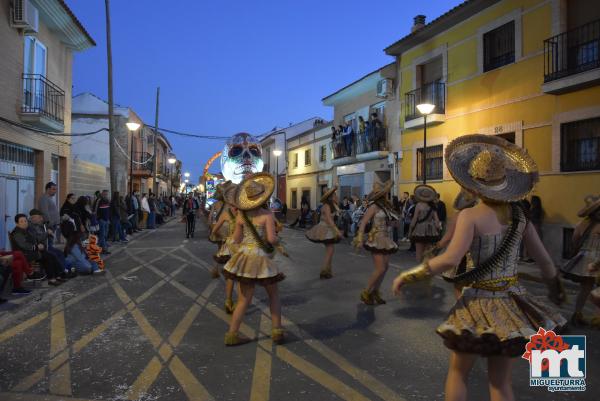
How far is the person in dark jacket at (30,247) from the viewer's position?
8812 mm

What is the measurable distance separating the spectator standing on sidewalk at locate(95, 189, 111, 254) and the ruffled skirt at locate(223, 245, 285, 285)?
10.2 metres

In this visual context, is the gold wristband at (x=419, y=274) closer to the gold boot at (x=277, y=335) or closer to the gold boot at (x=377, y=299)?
the gold boot at (x=277, y=335)

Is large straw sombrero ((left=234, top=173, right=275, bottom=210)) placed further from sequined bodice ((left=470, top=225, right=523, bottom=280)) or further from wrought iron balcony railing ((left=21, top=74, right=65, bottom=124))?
wrought iron balcony railing ((left=21, top=74, right=65, bottom=124))

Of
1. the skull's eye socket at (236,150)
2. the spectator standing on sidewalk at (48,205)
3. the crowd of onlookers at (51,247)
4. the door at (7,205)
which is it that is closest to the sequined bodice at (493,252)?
the crowd of onlookers at (51,247)

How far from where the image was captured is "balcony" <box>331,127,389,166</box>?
76.3ft

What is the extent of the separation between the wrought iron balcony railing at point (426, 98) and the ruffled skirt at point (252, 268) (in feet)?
48.0

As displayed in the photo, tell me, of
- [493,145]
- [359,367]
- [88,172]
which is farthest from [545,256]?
[88,172]

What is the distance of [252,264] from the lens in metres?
5.50

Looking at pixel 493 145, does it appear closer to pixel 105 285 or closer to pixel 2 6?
pixel 105 285

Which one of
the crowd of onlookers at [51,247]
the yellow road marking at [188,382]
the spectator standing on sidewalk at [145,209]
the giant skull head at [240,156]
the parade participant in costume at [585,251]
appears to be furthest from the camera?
the spectator standing on sidewalk at [145,209]

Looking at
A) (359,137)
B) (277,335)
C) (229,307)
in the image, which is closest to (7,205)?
(229,307)

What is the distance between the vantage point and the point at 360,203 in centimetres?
2205

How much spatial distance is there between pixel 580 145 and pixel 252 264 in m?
11.0

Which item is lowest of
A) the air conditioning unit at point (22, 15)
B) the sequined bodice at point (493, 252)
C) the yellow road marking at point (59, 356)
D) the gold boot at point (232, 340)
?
the yellow road marking at point (59, 356)
